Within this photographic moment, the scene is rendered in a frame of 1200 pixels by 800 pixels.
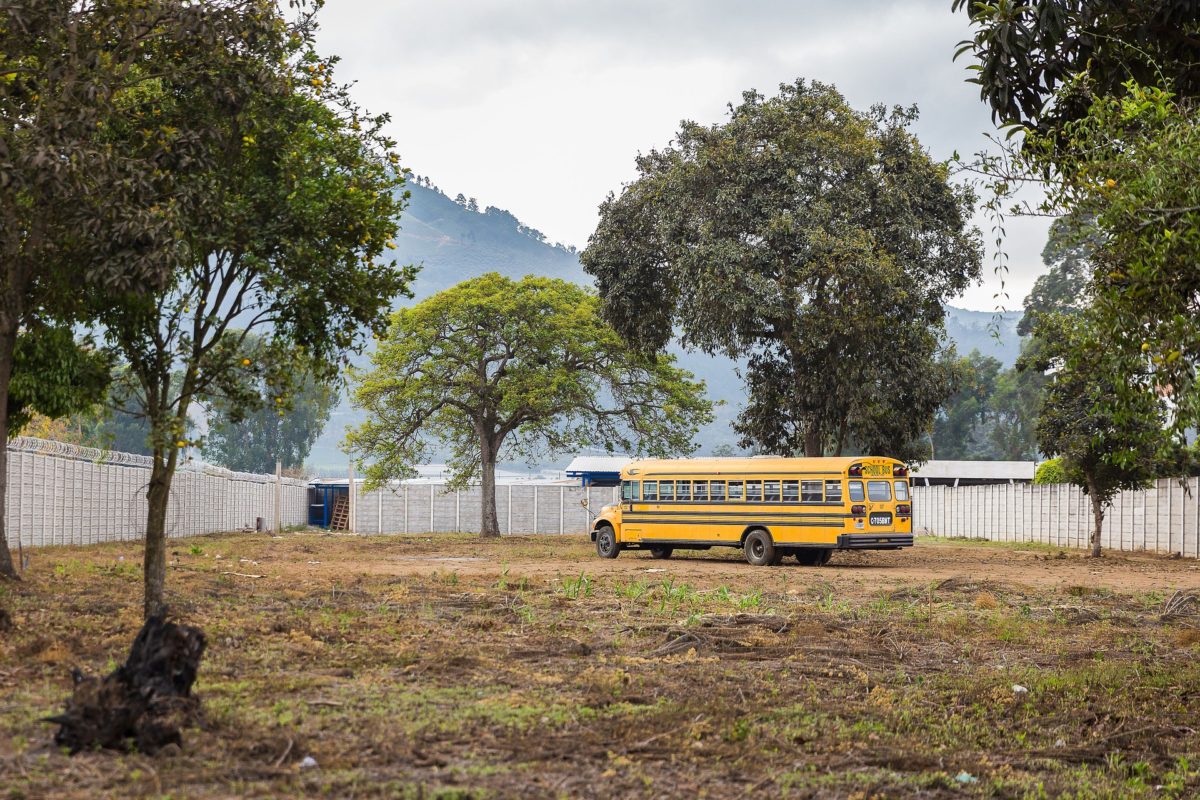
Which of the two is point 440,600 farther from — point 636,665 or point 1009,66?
point 1009,66

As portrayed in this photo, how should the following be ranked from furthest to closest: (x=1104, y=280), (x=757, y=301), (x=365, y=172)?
1. (x=757, y=301)
2. (x=365, y=172)
3. (x=1104, y=280)

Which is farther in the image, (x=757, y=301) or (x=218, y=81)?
(x=757, y=301)

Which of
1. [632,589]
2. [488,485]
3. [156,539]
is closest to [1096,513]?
[632,589]

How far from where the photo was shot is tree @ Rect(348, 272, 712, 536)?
153 feet

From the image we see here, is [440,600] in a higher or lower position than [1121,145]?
lower

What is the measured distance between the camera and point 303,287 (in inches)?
536

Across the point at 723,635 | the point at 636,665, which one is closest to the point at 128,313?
the point at 636,665

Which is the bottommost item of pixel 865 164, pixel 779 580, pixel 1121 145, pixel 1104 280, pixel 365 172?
pixel 779 580

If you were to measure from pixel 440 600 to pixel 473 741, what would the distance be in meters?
9.30

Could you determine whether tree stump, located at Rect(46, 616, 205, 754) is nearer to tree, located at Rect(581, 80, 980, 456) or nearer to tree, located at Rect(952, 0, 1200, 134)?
tree, located at Rect(952, 0, 1200, 134)

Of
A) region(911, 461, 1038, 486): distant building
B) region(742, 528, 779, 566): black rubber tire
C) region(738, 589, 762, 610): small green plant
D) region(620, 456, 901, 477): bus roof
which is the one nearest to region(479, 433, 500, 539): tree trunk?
region(620, 456, 901, 477): bus roof

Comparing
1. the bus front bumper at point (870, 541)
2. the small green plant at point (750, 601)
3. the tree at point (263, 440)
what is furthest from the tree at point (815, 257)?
the tree at point (263, 440)

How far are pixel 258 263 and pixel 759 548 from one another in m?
19.1

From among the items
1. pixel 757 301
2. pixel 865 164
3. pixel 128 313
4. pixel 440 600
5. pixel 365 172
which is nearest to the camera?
pixel 128 313
